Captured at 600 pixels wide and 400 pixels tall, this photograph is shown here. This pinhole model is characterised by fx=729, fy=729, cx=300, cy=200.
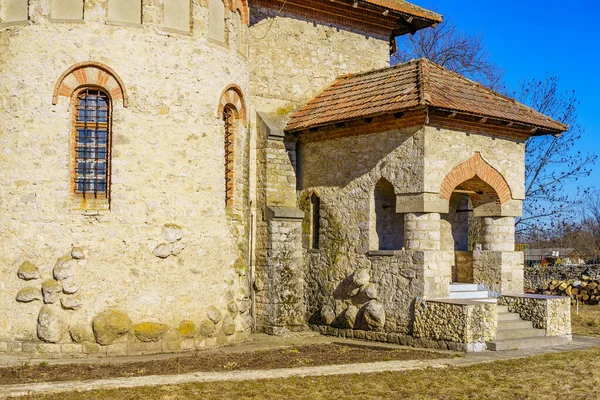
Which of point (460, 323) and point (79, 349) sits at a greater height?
point (460, 323)

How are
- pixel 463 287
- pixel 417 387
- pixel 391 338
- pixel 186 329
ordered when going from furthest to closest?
pixel 463 287
pixel 391 338
pixel 186 329
pixel 417 387

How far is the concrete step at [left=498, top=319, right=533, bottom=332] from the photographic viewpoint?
1339 cm

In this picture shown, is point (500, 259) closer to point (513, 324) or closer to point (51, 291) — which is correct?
point (513, 324)

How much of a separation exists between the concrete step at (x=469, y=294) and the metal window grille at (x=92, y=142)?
6.72 metres

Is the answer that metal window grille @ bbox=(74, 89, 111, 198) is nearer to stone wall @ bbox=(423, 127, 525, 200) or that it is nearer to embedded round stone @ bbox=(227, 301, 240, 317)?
embedded round stone @ bbox=(227, 301, 240, 317)

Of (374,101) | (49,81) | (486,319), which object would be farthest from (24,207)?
(486,319)

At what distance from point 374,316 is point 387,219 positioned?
199 cm

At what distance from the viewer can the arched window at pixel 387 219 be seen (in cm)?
1431

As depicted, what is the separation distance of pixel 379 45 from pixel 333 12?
1.65 m

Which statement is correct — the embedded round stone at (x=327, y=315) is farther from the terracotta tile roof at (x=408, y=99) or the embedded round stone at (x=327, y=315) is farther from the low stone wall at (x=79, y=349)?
the terracotta tile roof at (x=408, y=99)

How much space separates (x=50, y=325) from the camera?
38.0ft

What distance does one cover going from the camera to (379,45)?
17.3 m

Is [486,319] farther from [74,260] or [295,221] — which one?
[74,260]

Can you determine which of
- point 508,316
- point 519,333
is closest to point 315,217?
point 508,316
